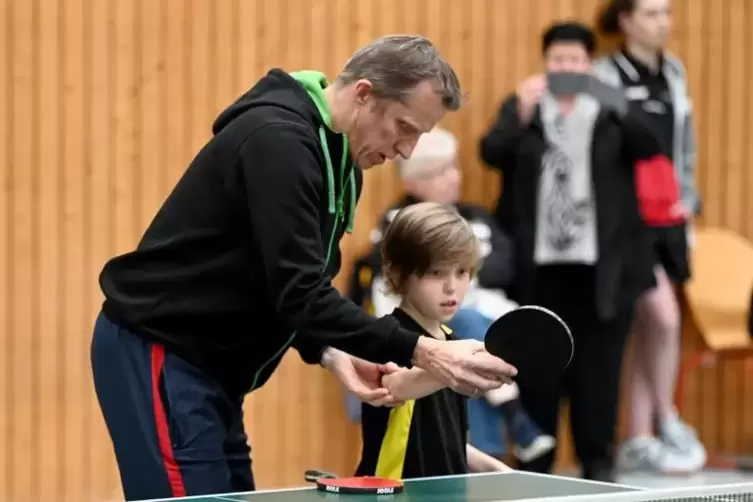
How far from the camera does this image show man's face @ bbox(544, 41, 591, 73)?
26.1ft

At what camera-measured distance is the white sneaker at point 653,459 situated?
8219mm

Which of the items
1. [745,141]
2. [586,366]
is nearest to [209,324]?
[586,366]

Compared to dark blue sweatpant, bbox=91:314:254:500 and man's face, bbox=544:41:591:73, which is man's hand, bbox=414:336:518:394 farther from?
man's face, bbox=544:41:591:73

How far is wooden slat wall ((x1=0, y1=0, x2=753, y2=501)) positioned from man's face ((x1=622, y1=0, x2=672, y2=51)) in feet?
3.15

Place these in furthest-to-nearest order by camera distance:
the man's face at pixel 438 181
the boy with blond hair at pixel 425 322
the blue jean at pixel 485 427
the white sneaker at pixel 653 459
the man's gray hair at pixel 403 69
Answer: the white sneaker at pixel 653 459, the man's face at pixel 438 181, the blue jean at pixel 485 427, the boy with blond hair at pixel 425 322, the man's gray hair at pixel 403 69

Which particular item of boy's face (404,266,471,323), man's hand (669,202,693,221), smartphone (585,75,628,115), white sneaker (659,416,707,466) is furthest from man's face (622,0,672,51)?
boy's face (404,266,471,323)

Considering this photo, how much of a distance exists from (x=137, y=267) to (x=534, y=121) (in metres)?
4.60

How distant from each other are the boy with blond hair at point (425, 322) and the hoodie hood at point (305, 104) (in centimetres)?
44

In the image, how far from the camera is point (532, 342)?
133 inches

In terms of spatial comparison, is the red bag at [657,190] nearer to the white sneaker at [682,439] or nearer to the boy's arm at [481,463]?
the white sneaker at [682,439]

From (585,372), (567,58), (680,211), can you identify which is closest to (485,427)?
(585,372)

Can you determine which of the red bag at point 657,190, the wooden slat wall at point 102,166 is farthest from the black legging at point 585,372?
the wooden slat wall at point 102,166

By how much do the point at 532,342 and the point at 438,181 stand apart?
13.9ft

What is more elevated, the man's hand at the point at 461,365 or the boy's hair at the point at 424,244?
the boy's hair at the point at 424,244
